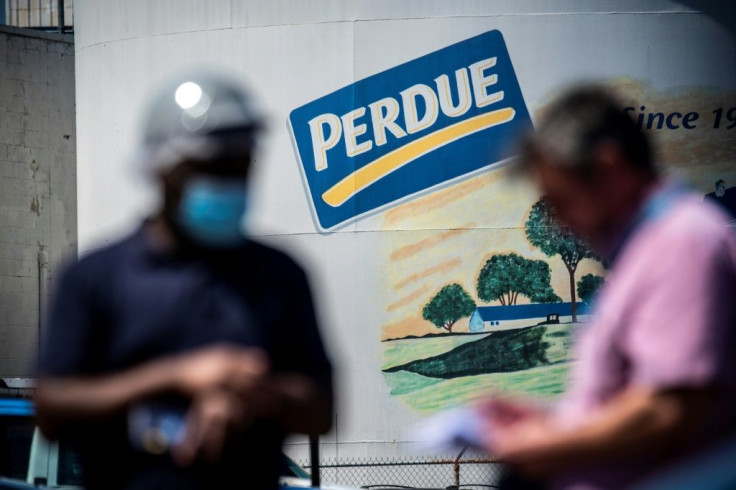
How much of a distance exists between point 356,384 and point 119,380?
50.5 ft

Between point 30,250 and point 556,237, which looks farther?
point 30,250

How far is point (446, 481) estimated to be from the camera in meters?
17.9

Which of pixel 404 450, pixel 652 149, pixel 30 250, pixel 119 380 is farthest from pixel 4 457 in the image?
pixel 30 250

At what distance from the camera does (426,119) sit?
18031mm

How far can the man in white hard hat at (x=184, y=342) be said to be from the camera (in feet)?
9.20

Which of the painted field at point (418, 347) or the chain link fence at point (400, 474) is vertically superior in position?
the painted field at point (418, 347)

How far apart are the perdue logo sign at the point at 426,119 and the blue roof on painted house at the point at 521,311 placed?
1.83m

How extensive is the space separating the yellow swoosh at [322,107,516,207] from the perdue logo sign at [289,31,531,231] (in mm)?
13

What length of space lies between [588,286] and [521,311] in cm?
100

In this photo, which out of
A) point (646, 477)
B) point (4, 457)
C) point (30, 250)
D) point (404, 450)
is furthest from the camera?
point (30, 250)

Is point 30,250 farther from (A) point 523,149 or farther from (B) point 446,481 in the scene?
(A) point 523,149

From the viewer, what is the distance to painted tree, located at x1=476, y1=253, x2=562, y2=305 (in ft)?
58.5

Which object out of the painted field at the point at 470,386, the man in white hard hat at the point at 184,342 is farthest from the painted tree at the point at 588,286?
the man in white hard hat at the point at 184,342

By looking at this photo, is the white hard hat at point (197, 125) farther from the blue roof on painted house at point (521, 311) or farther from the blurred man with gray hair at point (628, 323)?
the blue roof on painted house at point (521, 311)
